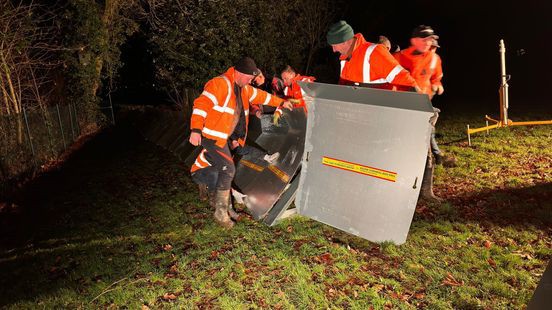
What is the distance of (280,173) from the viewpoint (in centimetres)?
480

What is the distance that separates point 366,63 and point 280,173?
68.1 inches

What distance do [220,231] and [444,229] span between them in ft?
8.63

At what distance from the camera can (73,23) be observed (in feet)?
Answer: 38.8

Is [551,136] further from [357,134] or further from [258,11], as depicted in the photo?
[258,11]

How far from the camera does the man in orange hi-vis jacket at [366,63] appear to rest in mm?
3834

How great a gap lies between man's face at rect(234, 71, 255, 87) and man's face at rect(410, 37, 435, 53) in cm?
223

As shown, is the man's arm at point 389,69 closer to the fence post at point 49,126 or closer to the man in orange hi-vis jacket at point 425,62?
the man in orange hi-vis jacket at point 425,62

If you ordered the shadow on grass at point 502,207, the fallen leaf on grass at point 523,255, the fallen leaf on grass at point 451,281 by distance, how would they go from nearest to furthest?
the fallen leaf on grass at point 451,281, the fallen leaf on grass at point 523,255, the shadow on grass at point 502,207

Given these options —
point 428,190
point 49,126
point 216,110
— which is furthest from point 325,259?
point 49,126

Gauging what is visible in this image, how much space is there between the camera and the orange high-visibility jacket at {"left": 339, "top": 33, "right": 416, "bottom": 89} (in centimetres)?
382

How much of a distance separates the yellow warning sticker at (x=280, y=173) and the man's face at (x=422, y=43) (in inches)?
96.6

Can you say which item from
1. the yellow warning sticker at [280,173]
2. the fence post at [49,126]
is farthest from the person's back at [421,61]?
the fence post at [49,126]

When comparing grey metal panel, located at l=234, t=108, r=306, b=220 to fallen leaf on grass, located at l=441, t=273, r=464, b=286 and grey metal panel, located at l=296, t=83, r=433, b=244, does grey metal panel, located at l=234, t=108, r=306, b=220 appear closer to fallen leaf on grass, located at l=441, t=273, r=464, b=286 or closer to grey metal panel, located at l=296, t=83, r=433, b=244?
grey metal panel, located at l=296, t=83, r=433, b=244

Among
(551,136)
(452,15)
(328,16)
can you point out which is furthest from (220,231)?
(452,15)
